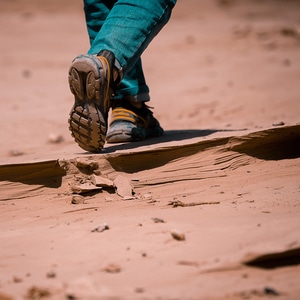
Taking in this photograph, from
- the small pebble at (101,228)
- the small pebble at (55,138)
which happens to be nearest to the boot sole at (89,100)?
the small pebble at (101,228)

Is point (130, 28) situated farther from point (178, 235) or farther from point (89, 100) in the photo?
point (178, 235)

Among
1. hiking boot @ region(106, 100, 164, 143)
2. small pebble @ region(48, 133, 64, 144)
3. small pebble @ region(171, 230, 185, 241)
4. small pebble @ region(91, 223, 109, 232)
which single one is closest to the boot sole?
hiking boot @ region(106, 100, 164, 143)

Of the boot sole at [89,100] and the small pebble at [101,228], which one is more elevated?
the boot sole at [89,100]

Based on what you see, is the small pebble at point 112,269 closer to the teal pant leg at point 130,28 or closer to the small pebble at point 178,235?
the small pebble at point 178,235

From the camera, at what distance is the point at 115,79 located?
2.94m

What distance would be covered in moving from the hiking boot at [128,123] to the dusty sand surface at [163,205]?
0.31ft

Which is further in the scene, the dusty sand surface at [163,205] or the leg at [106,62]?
the leg at [106,62]

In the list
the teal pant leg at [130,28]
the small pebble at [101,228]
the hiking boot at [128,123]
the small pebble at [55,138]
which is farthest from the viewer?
the small pebble at [55,138]

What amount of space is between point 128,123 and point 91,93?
20.4 inches

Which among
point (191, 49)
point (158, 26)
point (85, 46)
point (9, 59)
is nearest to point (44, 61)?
point (9, 59)

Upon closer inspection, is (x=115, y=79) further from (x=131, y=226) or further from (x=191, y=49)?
(x=191, y=49)

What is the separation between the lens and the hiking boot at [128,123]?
10.8 feet

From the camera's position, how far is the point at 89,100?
2865 mm

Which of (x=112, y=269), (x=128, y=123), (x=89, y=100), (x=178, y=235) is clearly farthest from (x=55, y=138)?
(x=112, y=269)
